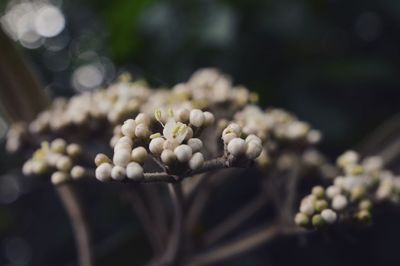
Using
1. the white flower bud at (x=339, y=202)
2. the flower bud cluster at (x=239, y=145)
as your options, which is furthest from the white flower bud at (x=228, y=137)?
the white flower bud at (x=339, y=202)

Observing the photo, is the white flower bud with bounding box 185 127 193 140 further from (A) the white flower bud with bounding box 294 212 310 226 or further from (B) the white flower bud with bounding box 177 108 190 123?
(A) the white flower bud with bounding box 294 212 310 226

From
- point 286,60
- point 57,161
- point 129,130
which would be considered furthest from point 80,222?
point 286,60

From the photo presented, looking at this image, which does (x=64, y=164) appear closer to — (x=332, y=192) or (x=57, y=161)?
(x=57, y=161)

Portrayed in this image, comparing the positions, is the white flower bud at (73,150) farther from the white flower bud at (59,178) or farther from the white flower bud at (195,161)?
the white flower bud at (195,161)

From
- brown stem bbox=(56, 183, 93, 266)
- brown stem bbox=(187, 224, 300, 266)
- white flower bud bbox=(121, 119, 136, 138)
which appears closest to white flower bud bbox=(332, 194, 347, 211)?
brown stem bbox=(187, 224, 300, 266)

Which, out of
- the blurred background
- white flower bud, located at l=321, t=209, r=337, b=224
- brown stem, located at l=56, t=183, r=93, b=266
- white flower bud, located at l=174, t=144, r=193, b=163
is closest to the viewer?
white flower bud, located at l=174, t=144, r=193, b=163
